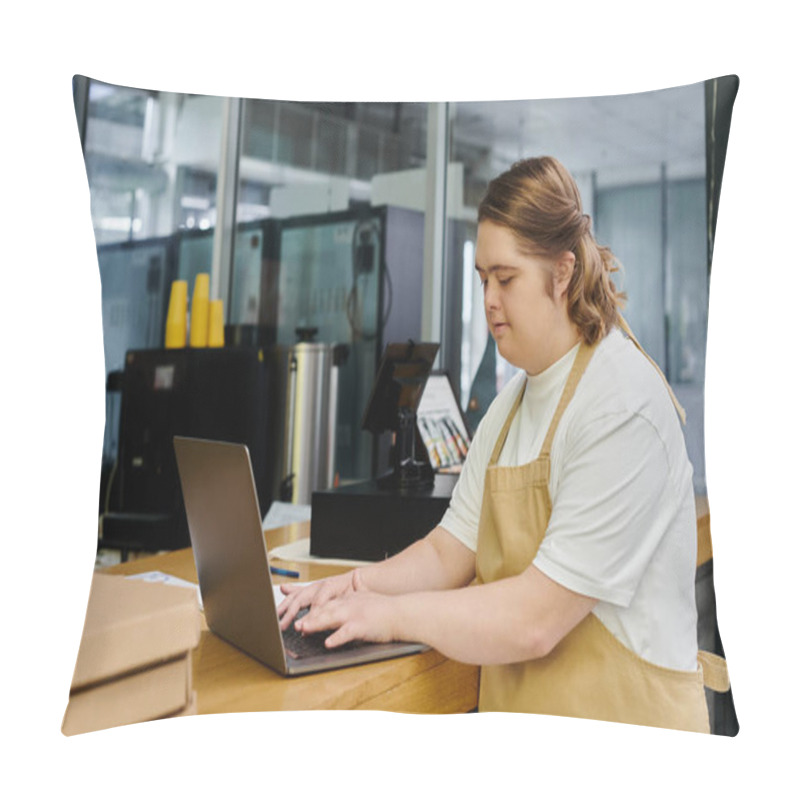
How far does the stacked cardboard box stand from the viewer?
3.17 ft

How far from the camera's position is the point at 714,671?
1.06 metres

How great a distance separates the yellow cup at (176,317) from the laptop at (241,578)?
225 millimetres

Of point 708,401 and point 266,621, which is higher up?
point 708,401

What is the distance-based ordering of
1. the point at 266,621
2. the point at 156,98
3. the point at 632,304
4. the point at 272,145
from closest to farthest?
the point at 266,621
the point at 632,304
the point at 156,98
the point at 272,145

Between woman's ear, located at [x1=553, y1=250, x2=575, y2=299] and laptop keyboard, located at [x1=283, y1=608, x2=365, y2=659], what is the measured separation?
0.50m

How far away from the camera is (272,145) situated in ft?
4.39

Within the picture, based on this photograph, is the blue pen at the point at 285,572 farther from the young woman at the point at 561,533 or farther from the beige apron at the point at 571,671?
the beige apron at the point at 571,671

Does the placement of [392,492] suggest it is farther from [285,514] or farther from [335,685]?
[335,685]

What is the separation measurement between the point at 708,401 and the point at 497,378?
0.27 m

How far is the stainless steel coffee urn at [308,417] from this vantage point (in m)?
1.28

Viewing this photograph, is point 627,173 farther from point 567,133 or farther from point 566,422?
point 566,422

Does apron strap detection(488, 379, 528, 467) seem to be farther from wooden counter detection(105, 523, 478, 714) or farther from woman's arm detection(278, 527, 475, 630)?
wooden counter detection(105, 523, 478, 714)

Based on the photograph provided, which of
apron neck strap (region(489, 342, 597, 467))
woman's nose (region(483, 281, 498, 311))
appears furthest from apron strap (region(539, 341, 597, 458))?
woman's nose (region(483, 281, 498, 311))

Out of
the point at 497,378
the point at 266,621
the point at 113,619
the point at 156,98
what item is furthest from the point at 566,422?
the point at 156,98
